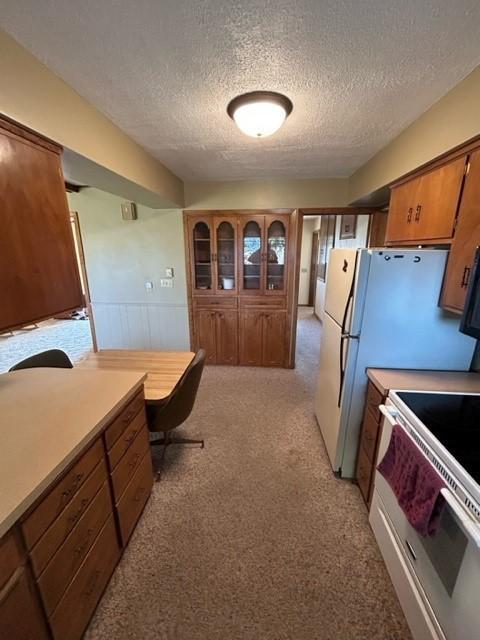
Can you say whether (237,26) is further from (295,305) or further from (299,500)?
(295,305)

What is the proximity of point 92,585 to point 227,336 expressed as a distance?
9.26ft

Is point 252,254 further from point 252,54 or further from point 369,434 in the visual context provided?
point 369,434

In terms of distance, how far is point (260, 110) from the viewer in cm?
156

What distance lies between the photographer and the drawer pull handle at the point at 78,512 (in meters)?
1.04

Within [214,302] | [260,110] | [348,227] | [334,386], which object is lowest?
[334,386]

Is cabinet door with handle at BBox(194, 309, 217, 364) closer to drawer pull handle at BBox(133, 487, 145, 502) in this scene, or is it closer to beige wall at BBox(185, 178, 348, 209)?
beige wall at BBox(185, 178, 348, 209)

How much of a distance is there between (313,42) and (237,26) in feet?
1.13

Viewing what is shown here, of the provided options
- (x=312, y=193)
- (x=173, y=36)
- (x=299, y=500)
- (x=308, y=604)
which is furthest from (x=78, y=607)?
(x=312, y=193)

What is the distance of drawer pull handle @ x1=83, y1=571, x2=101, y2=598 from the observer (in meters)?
1.15

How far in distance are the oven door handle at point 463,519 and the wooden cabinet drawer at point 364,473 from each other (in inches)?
32.2

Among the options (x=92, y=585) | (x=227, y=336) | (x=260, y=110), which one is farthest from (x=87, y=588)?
(x=227, y=336)

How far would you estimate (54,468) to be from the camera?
92 centimetres

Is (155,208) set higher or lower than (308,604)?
higher

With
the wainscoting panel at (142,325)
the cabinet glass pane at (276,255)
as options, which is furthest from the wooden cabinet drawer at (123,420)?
the cabinet glass pane at (276,255)
